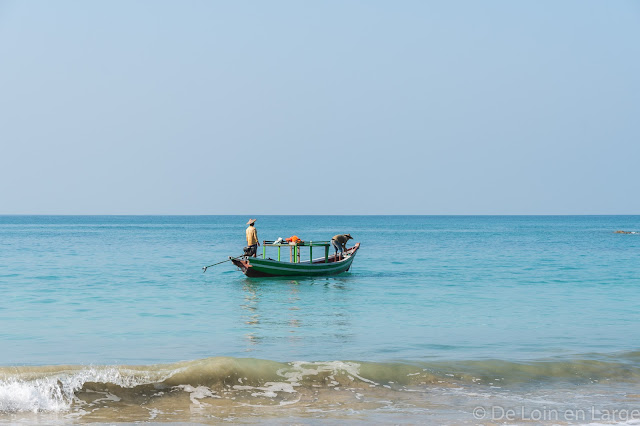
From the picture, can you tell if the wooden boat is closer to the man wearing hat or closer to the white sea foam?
the man wearing hat

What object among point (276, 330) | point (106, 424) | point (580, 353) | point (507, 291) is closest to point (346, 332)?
point (276, 330)

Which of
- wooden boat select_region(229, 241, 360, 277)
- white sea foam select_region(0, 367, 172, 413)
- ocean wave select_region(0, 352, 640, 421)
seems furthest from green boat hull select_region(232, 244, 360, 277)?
white sea foam select_region(0, 367, 172, 413)

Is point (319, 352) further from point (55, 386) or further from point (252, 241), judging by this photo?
point (252, 241)

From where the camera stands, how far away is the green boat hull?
25.8 meters

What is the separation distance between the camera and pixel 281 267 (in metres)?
26.6

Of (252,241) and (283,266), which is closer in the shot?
(252,241)

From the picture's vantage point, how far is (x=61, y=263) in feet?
119

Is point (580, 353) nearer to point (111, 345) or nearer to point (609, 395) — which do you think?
point (609, 395)

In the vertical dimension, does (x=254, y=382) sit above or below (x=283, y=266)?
below

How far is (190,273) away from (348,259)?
731 cm

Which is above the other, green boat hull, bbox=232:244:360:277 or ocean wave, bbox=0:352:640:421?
green boat hull, bbox=232:244:360:277

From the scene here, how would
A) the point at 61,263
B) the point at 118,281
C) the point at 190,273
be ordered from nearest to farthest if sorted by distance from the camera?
1. the point at 118,281
2. the point at 190,273
3. the point at 61,263

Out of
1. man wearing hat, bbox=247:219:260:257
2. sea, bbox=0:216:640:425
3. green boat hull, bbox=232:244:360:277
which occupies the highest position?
man wearing hat, bbox=247:219:260:257

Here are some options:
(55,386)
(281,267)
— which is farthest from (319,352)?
(281,267)
